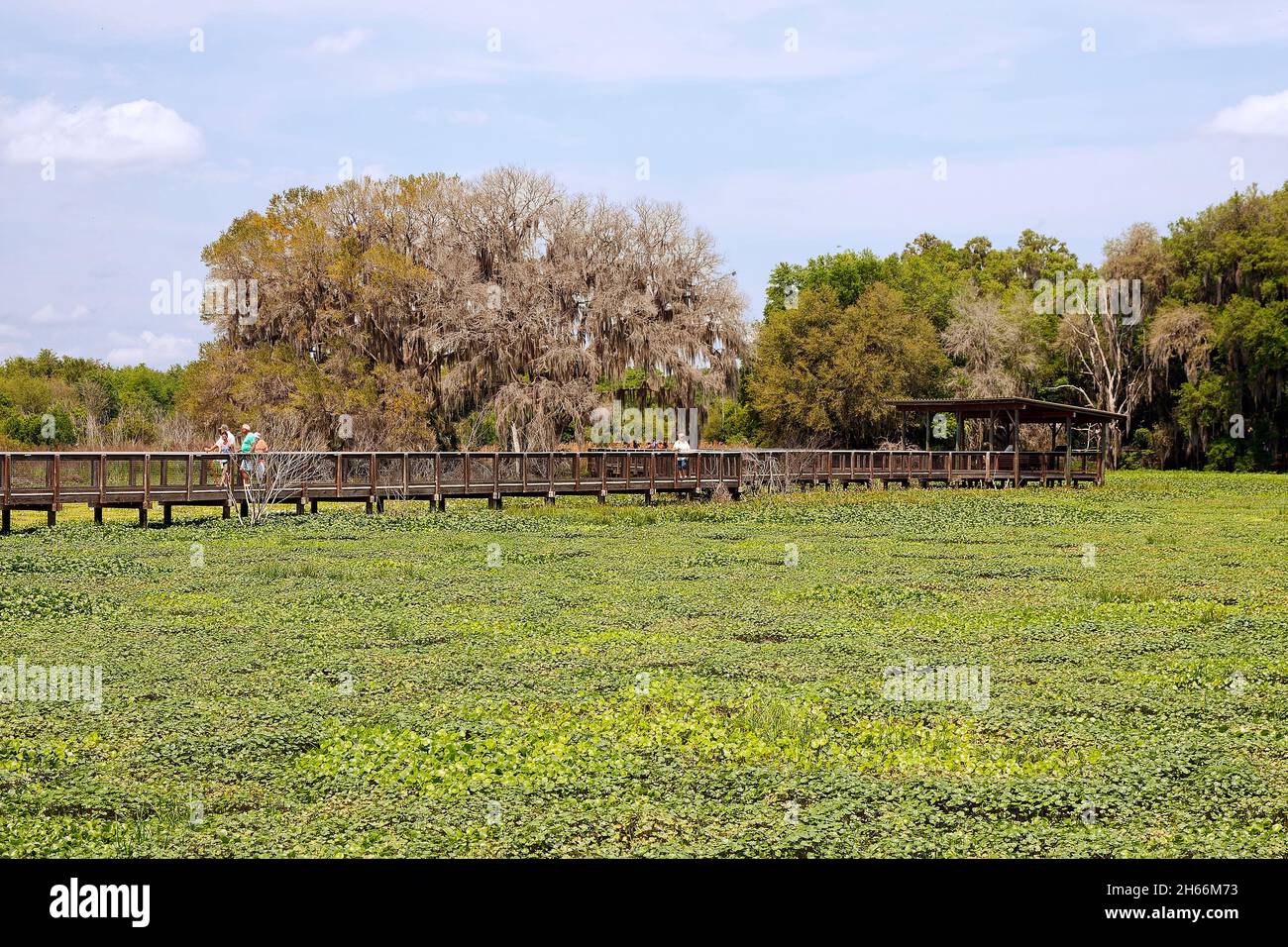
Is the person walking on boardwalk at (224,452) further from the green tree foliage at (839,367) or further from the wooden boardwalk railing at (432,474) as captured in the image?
the green tree foliage at (839,367)

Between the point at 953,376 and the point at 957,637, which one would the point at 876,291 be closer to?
the point at 953,376

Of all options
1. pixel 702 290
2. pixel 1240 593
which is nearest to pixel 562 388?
pixel 702 290

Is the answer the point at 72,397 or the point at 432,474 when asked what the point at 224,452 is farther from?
the point at 72,397

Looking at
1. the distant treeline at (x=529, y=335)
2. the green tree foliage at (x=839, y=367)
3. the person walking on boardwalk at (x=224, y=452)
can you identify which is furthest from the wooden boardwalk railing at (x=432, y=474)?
the green tree foliage at (x=839, y=367)

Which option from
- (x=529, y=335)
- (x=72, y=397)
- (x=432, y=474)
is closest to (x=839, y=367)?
(x=529, y=335)

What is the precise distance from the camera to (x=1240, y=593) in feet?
53.0

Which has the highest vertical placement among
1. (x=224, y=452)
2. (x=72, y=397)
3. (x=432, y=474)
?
(x=72, y=397)

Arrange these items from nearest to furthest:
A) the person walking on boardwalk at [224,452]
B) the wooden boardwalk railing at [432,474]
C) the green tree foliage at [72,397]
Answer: the wooden boardwalk railing at [432,474] → the person walking on boardwalk at [224,452] → the green tree foliage at [72,397]

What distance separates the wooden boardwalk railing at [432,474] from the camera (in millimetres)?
25938

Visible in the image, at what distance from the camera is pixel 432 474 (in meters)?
31.5

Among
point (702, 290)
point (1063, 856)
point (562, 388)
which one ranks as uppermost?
→ point (702, 290)

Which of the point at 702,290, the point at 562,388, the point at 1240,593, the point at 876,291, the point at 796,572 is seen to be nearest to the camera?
the point at 1240,593

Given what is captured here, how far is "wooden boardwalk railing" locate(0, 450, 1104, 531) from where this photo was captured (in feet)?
85.1
